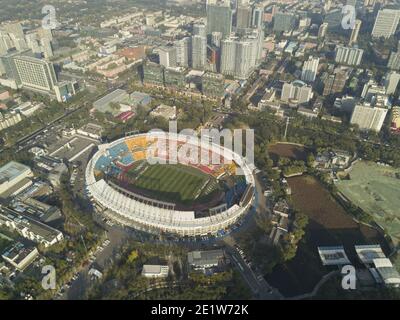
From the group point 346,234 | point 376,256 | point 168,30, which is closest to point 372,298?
point 376,256

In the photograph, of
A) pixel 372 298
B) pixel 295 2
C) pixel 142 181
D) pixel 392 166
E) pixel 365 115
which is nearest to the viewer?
pixel 372 298

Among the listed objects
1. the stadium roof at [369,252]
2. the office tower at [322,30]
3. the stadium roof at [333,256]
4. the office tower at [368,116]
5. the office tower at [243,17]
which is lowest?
the stadium roof at [333,256]

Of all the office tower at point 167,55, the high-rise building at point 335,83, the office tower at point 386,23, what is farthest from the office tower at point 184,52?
the office tower at point 386,23

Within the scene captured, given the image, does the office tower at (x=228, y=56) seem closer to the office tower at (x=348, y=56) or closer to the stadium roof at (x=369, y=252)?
the office tower at (x=348, y=56)

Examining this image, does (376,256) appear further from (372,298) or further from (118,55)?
(118,55)

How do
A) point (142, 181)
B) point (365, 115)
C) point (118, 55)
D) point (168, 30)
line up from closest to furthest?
1. point (142, 181)
2. point (365, 115)
3. point (118, 55)
4. point (168, 30)

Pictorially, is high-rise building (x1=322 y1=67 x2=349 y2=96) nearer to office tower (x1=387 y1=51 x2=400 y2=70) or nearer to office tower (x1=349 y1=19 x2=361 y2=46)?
office tower (x1=387 y1=51 x2=400 y2=70)

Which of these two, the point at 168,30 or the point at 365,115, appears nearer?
the point at 365,115

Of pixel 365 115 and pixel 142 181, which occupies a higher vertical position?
pixel 365 115
